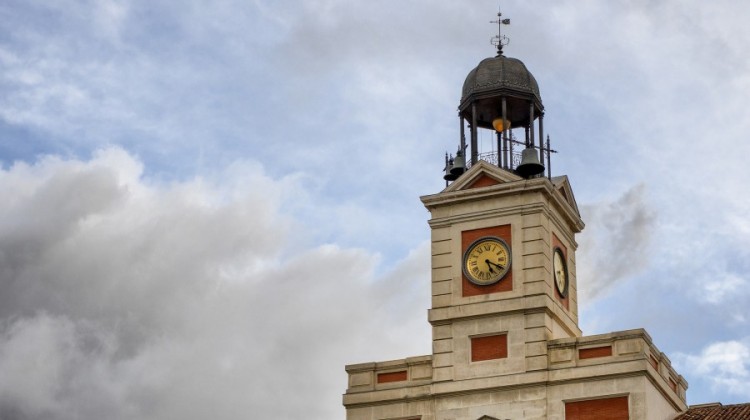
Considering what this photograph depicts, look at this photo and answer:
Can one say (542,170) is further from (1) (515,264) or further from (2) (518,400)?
(2) (518,400)

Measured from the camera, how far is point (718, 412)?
59719 millimetres

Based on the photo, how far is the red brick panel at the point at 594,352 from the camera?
189ft

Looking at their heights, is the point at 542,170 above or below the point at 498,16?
below

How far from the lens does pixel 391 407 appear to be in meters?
59.8

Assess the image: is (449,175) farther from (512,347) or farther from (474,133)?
(512,347)

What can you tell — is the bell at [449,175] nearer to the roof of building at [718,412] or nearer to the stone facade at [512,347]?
the stone facade at [512,347]

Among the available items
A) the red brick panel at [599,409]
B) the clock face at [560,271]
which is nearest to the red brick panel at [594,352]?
the red brick panel at [599,409]

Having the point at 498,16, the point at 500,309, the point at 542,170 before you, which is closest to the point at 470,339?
the point at 500,309

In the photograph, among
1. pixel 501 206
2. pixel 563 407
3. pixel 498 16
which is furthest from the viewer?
pixel 498 16

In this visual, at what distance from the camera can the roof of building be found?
2314 inches

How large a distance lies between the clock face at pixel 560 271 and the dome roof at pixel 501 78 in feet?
21.2

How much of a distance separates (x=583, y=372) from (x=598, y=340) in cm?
123

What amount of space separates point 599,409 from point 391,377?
7.71 meters

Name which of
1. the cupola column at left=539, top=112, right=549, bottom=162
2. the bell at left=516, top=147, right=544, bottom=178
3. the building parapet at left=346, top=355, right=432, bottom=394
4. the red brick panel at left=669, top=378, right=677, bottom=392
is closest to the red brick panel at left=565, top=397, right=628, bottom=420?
the red brick panel at left=669, top=378, right=677, bottom=392
